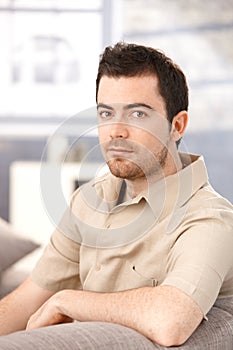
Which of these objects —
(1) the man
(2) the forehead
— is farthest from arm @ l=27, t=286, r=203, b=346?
(2) the forehead

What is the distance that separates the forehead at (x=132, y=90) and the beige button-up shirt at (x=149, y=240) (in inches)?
7.5

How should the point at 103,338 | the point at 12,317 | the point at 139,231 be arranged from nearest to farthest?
the point at 103,338 → the point at 139,231 → the point at 12,317

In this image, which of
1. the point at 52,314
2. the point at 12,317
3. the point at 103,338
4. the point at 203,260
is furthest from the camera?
the point at 12,317

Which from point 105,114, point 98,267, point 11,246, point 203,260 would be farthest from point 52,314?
point 11,246

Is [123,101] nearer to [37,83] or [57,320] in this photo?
[57,320]

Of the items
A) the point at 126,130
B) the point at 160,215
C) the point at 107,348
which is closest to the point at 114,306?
the point at 107,348

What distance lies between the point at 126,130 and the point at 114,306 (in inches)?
15.7

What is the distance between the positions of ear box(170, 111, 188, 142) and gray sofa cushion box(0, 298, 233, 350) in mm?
450

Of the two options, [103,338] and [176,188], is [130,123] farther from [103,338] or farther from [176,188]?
[103,338]

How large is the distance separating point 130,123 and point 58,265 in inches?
17.5

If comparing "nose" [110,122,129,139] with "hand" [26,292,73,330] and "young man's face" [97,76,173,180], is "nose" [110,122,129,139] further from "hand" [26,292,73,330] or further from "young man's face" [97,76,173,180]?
"hand" [26,292,73,330]

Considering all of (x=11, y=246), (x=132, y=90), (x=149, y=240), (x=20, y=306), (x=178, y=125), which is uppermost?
(x=132, y=90)

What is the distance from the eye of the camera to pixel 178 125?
2.05 m

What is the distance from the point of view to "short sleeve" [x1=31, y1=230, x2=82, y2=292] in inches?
85.0
